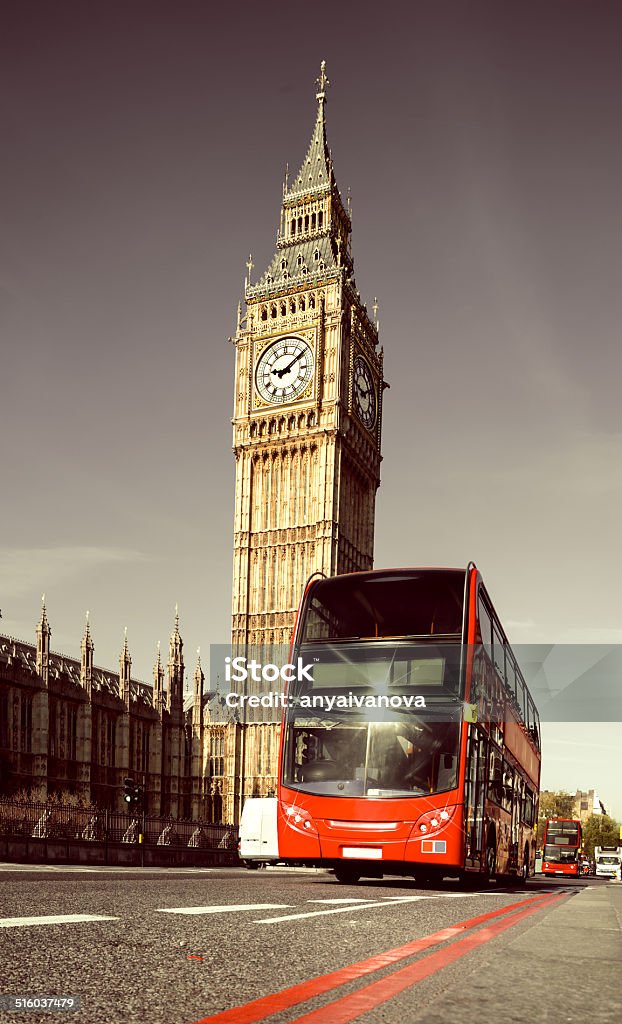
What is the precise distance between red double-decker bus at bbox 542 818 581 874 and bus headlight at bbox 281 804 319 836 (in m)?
39.2

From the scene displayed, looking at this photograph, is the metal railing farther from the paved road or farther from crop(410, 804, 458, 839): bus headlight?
the paved road

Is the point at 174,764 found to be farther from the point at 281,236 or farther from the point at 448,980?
the point at 448,980

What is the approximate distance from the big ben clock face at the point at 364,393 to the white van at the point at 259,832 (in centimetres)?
3692

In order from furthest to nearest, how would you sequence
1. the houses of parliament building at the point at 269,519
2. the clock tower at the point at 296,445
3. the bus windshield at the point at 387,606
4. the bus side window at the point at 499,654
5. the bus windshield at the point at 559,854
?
the clock tower at the point at 296,445, the houses of parliament building at the point at 269,519, the bus windshield at the point at 559,854, the bus side window at the point at 499,654, the bus windshield at the point at 387,606

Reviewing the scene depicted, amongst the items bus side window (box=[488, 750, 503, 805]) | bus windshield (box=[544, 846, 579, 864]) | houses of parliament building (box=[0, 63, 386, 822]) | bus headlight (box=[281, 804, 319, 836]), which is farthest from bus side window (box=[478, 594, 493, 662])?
houses of parliament building (box=[0, 63, 386, 822])

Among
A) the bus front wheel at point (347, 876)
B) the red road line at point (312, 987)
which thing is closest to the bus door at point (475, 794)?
the bus front wheel at point (347, 876)

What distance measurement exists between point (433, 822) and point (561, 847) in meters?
40.0

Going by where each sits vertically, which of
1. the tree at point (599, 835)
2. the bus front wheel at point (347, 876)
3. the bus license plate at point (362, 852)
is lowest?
the tree at point (599, 835)

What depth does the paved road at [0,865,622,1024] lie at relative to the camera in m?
2.89

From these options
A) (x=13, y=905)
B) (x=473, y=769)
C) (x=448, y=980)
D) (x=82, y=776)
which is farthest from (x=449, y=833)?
(x=82, y=776)

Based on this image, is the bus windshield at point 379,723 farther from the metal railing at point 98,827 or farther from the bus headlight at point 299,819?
the metal railing at point 98,827

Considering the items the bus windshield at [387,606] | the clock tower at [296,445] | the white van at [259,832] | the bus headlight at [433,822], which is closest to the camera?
the bus headlight at [433,822]

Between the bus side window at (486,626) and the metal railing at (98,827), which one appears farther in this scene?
the metal railing at (98,827)

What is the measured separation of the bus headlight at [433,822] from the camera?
43.0ft
